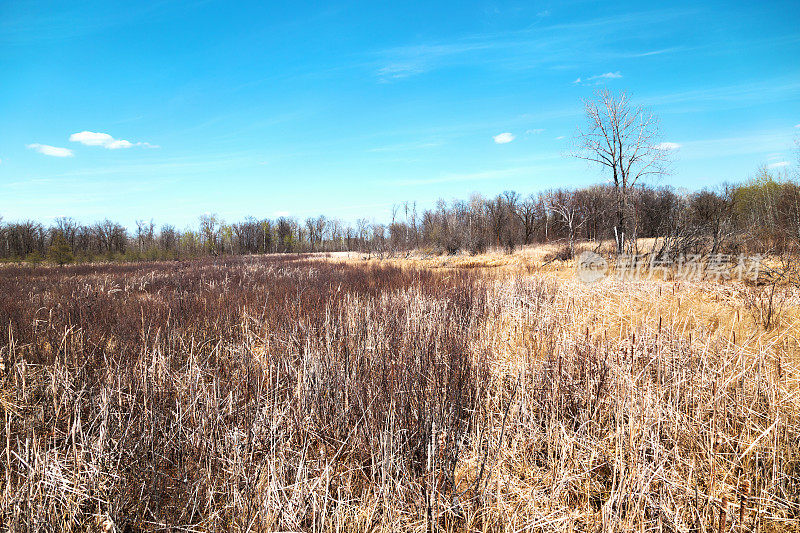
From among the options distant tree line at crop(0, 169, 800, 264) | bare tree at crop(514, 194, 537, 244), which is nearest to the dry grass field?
distant tree line at crop(0, 169, 800, 264)

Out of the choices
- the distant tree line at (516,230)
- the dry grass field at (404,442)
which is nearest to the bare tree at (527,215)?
the distant tree line at (516,230)

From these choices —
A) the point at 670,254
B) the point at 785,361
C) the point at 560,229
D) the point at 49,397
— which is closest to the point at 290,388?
the point at 49,397

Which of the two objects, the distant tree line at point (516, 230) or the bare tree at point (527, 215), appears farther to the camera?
the bare tree at point (527, 215)

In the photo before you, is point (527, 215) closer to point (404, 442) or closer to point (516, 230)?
point (516, 230)

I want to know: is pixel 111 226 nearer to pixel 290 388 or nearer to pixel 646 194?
pixel 290 388

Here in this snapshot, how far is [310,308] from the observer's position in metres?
6.15

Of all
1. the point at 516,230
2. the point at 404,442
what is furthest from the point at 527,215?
the point at 404,442

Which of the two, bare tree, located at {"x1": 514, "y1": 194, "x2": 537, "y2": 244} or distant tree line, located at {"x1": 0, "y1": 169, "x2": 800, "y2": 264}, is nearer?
distant tree line, located at {"x1": 0, "y1": 169, "x2": 800, "y2": 264}

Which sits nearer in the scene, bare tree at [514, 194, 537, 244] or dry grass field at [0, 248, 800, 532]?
dry grass field at [0, 248, 800, 532]

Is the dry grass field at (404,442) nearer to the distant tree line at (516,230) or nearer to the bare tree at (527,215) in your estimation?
the distant tree line at (516,230)

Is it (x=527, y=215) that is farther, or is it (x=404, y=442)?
(x=527, y=215)

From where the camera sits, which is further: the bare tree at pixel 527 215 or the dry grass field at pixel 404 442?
the bare tree at pixel 527 215

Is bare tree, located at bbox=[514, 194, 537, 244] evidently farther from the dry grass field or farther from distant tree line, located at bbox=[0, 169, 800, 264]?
the dry grass field

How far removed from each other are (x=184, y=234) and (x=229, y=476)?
75.5 metres
